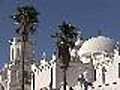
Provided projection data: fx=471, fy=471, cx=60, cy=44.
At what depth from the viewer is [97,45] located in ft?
290

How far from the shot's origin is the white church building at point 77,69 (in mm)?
53041

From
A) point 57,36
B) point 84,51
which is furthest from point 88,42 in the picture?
point 57,36

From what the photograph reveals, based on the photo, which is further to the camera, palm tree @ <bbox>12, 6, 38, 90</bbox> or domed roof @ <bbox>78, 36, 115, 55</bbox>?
domed roof @ <bbox>78, 36, 115, 55</bbox>

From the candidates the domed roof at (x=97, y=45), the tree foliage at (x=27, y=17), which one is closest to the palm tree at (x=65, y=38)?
the tree foliage at (x=27, y=17)

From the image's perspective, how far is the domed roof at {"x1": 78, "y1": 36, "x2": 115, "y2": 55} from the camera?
287ft

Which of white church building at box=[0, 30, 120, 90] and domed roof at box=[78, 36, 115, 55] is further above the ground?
domed roof at box=[78, 36, 115, 55]

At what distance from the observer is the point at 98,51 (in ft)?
284

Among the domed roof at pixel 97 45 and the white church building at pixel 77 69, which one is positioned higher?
the domed roof at pixel 97 45

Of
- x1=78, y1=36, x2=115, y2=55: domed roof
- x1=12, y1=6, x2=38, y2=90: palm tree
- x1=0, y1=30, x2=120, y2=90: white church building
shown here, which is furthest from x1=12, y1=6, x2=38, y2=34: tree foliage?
x1=78, y1=36, x2=115, y2=55: domed roof

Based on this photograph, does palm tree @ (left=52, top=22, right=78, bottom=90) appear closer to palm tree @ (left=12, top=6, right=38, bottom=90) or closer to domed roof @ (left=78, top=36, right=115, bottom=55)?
palm tree @ (left=12, top=6, right=38, bottom=90)

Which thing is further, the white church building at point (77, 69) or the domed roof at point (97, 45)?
the domed roof at point (97, 45)

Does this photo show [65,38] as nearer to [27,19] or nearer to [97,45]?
[27,19]

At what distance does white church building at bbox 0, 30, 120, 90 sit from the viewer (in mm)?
53041

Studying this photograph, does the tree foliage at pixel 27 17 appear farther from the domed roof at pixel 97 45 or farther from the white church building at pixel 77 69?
the domed roof at pixel 97 45
